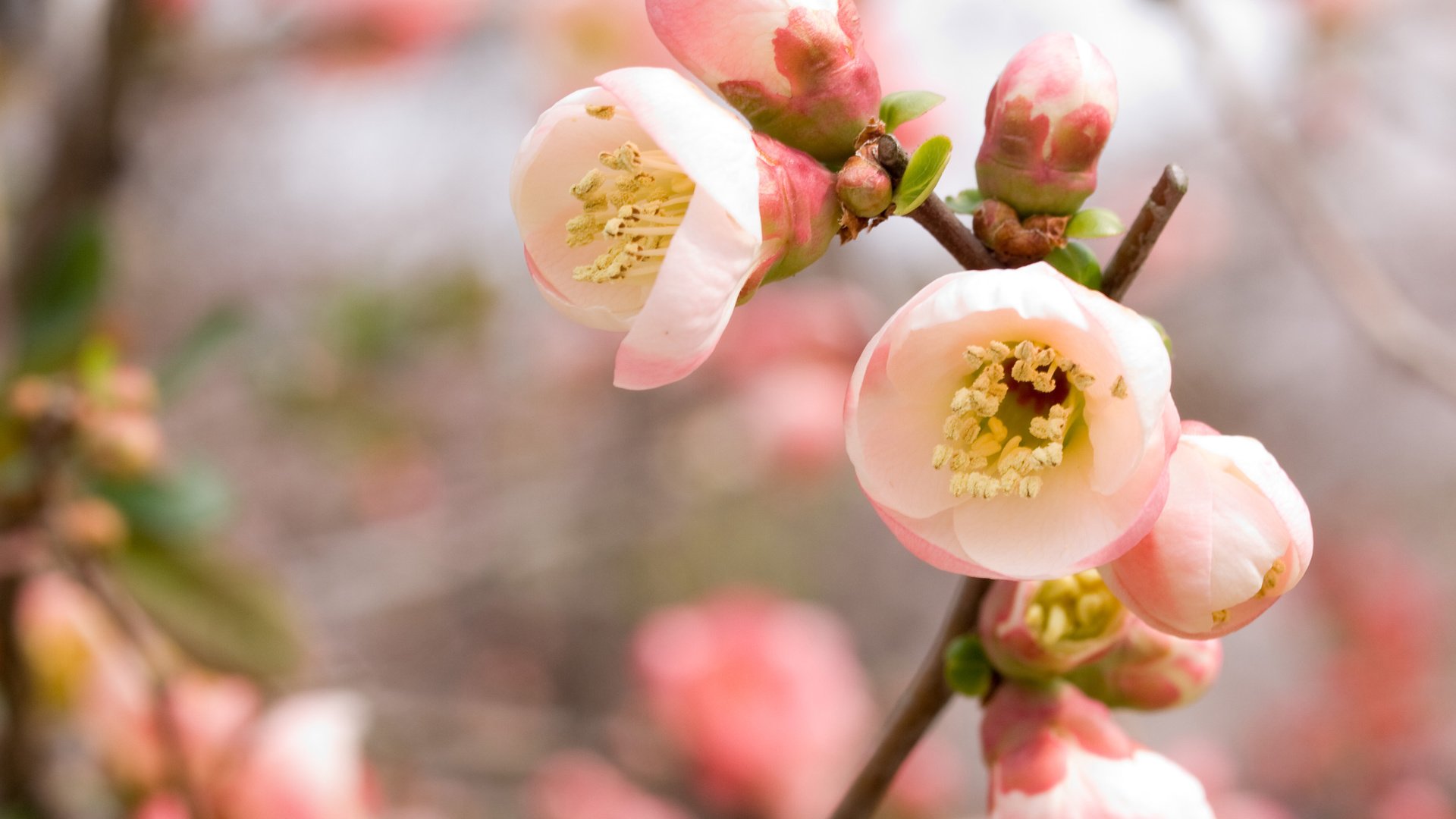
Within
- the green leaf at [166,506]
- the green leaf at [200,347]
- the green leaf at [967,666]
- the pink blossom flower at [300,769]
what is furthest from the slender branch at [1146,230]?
the green leaf at [200,347]

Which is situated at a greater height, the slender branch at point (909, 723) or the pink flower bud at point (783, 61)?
the pink flower bud at point (783, 61)

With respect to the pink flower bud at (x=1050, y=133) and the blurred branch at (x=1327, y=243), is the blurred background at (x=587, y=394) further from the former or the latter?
the pink flower bud at (x=1050, y=133)

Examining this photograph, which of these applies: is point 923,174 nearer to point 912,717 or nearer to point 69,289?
point 912,717

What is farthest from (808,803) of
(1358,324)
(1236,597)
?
(1236,597)

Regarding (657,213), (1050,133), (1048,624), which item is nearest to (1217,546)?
(1048,624)

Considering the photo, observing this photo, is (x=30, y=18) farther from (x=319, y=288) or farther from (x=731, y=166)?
(x=731, y=166)

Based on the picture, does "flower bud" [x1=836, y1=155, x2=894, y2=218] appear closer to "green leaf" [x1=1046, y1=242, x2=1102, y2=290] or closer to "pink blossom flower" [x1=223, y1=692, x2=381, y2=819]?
"green leaf" [x1=1046, y1=242, x2=1102, y2=290]
